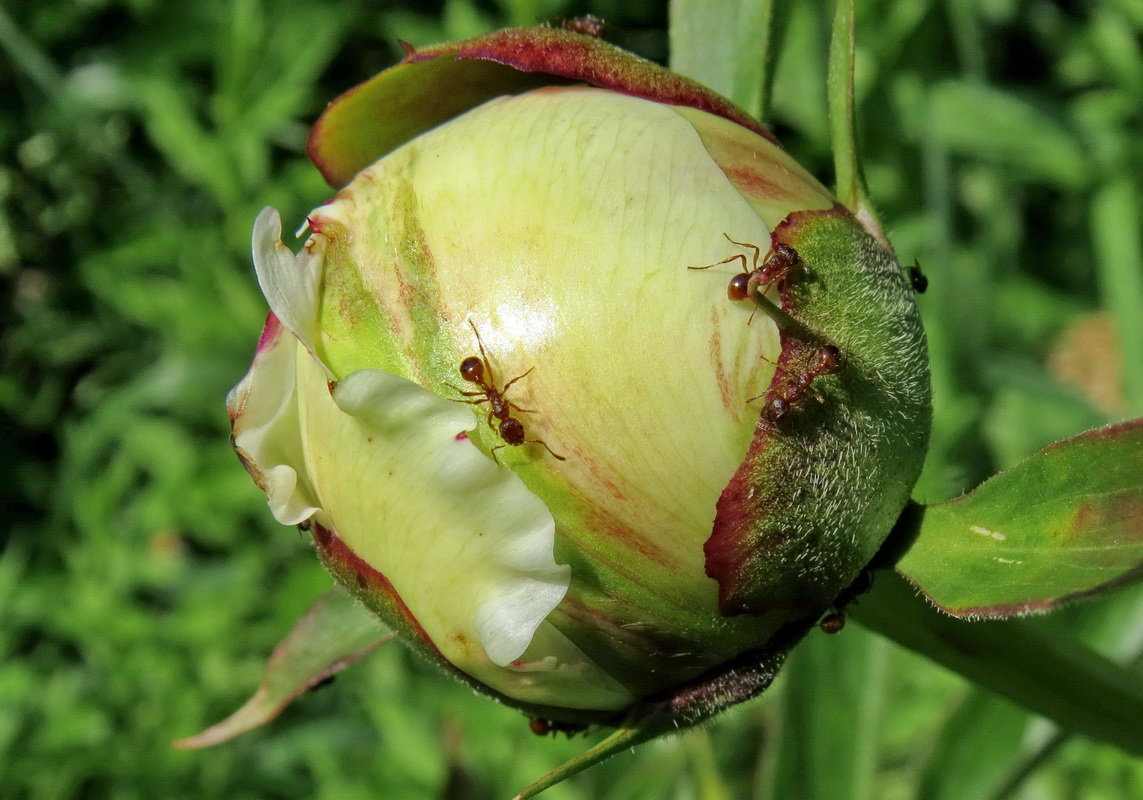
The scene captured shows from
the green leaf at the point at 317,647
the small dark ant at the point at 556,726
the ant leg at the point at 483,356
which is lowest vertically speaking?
the green leaf at the point at 317,647

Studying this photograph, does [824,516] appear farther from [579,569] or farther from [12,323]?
[12,323]

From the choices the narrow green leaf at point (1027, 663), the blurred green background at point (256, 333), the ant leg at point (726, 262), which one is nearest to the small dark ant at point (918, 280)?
the narrow green leaf at point (1027, 663)

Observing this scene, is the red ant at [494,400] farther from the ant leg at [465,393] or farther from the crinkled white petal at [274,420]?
the crinkled white petal at [274,420]

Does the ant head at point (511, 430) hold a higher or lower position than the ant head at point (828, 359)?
lower

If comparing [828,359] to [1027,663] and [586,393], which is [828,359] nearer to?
[586,393]

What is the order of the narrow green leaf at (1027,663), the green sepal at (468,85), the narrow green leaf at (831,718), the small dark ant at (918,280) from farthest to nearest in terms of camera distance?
the narrow green leaf at (831,718), the small dark ant at (918,280), the narrow green leaf at (1027,663), the green sepal at (468,85)

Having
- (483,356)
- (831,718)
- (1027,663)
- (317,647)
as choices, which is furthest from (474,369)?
(831,718)

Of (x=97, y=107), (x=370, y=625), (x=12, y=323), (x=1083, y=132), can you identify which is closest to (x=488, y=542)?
(x=370, y=625)
